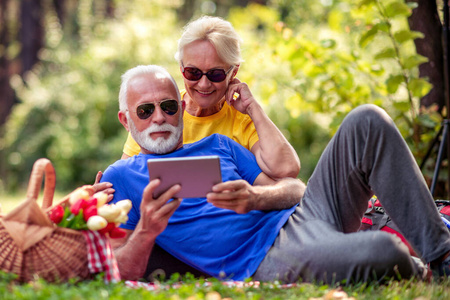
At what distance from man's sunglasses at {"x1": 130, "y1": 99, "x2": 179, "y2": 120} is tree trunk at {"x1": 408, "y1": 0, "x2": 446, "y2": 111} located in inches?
120

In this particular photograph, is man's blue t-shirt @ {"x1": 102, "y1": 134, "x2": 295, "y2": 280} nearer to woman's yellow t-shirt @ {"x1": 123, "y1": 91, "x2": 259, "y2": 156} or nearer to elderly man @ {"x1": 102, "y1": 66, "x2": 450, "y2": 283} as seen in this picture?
elderly man @ {"x1": 102, "y1": 66, "x2": 450, "y2": 283}

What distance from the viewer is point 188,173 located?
290cm

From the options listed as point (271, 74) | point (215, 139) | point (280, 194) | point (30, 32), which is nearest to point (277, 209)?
point (280, 194)

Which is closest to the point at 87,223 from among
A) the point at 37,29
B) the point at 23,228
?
the point at 23,228

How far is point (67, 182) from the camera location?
36.5 feet

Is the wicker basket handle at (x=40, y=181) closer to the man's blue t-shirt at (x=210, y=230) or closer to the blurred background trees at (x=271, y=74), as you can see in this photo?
the man's blue t-shirt at (x=210, y=230)

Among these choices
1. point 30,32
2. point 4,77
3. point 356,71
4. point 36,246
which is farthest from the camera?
point 4,77

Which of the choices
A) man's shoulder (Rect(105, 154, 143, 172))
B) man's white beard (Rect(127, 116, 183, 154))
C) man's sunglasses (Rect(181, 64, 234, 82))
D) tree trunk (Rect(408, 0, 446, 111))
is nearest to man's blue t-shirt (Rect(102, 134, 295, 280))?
man's shoulder (Rect(105, 154, 143, 172))

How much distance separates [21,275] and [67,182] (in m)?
8.66

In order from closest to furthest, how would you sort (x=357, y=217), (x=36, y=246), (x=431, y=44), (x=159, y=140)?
1. (x=36, y=246)
2. (x=357, y=217)
3. (x=159, y=140)
4. (x=431, y=44)

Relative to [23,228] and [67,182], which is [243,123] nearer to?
[23,228]

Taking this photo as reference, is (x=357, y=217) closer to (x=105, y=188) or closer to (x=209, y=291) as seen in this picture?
(x=209, y=291)

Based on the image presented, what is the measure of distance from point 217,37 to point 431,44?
2545 mm

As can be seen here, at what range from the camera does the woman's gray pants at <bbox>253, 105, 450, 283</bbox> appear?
2.94 metres
